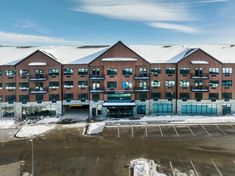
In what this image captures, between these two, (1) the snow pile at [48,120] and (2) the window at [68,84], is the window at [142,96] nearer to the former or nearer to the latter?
(2) the window at [68,84]

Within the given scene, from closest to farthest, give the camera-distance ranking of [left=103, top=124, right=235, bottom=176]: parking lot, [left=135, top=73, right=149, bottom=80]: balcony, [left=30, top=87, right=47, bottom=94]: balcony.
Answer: [left=103, top=124, right=235, bottom=176]: parking lot, [left=135, top=73, right=149, bottom=80]: balcony, [left=30, top=87, right=47, bottom=94]: balcony

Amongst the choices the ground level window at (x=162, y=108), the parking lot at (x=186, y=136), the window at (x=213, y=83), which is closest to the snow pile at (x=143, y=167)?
the parking lot at (x=186, y=136)

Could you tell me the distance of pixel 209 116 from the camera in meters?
62.7

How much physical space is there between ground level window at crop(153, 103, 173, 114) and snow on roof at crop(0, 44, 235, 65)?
10590 mm

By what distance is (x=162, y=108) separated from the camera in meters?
65.4

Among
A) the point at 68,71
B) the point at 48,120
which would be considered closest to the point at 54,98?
the point at 48,120

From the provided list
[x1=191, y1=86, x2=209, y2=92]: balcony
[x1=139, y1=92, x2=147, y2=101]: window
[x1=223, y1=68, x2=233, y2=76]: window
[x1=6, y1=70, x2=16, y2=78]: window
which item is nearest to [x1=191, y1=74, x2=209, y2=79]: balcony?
[x1=191, y1=86, x2=209, y2=92]: balcony

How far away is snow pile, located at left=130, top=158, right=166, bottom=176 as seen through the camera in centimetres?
3184

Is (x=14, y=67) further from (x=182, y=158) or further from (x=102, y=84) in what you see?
(x=182, y=158)

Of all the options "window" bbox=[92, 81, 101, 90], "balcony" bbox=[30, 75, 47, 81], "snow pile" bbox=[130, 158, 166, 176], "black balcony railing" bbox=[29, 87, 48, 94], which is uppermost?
"balcony" bbox=[30, 75, 47, 81]

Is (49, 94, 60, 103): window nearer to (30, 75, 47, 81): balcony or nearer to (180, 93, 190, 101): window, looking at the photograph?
(30, 75, 47, 81): balcony

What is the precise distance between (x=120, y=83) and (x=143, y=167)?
108ft

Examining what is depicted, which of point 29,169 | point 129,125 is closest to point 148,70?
point 129,125

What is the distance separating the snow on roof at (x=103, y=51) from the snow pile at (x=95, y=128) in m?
16.6
